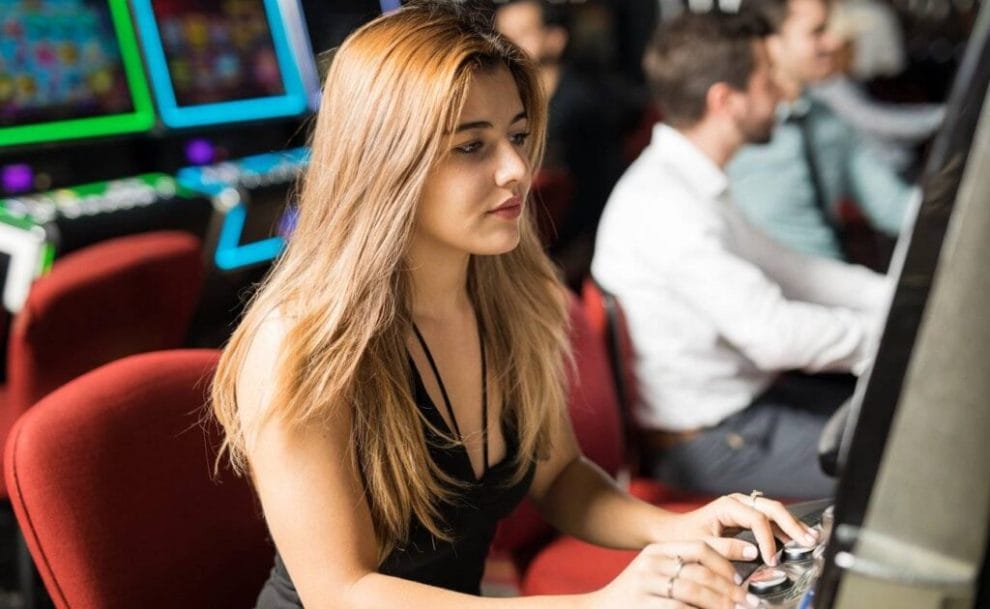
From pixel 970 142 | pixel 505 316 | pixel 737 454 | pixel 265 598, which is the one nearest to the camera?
pixel 970 142

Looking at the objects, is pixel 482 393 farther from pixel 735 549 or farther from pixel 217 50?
pixel 217 50

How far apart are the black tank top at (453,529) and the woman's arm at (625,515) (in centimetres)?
9

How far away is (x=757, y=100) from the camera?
225cm

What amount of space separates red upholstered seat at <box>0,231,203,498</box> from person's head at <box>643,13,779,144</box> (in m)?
0.99

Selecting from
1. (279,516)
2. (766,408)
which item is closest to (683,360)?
(766,408)

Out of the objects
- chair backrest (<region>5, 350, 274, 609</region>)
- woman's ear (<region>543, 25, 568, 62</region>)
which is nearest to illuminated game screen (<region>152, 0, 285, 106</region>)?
woman's ear (<region>543, 25, 568, 62</region>)

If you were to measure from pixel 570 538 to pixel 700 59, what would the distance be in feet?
3.32

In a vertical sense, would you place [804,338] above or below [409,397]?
below

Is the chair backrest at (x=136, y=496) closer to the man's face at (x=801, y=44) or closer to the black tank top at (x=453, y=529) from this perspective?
the black tank top at (x=453, y=529)

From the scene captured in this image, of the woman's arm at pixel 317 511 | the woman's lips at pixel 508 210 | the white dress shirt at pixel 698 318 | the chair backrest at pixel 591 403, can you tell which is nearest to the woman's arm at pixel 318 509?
the woman's arm at pixel 317 511

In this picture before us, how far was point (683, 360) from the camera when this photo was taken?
6.44 ft

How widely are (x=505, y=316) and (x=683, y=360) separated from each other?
0.62 metres

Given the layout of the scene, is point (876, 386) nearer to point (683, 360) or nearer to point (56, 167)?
point (683, 360)

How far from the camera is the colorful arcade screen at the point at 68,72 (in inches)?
116
